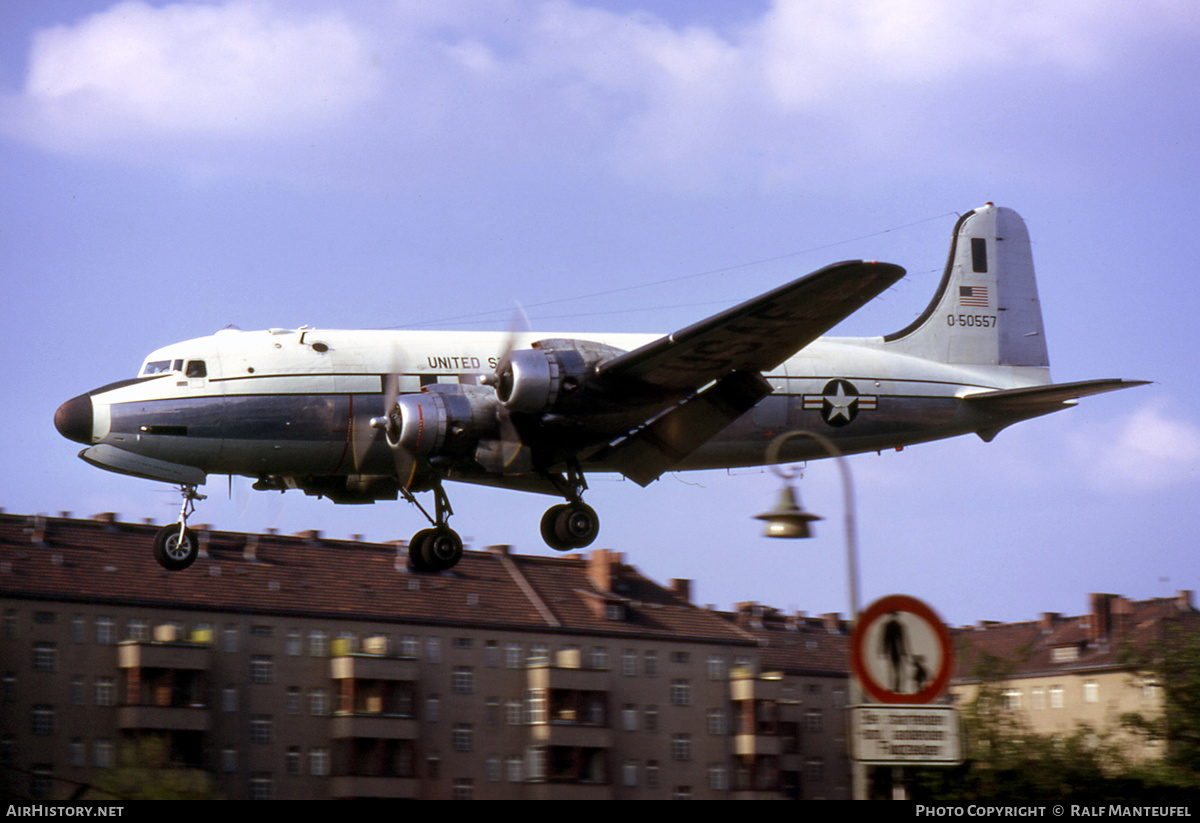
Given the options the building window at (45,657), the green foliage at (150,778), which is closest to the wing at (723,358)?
the green foliage at (150,778)

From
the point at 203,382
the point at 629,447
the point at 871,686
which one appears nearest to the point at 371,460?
the point at 203,382

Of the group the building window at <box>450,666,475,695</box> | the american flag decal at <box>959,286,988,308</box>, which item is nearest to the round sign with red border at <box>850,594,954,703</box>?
the american flag decal at <box>959,286,988,308</box>

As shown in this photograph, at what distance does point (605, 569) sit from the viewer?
68.3 metres

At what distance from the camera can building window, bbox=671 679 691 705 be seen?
65.8m

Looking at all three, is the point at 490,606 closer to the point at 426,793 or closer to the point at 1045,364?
the point at 426,793

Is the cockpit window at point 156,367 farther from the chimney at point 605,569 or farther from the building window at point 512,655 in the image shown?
the chimney at point 605,569

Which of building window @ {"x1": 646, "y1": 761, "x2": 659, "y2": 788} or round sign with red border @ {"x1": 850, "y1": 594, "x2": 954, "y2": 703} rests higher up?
round sign with red border @ {"x1": 850, "y1": 594, "x2": 954, "y2": 703}

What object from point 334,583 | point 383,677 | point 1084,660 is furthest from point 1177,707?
point 334,583

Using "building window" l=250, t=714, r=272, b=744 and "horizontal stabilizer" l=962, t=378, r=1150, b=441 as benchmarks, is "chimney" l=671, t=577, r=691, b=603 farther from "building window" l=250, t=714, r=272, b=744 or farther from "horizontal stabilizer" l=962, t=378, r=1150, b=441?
"horizontal stabilizer" l=962, t=378, r=1150, b=441

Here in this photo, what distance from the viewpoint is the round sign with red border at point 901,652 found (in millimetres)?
11445

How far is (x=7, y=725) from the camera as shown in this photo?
51938mm

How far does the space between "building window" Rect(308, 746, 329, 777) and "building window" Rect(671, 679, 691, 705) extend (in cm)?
1732

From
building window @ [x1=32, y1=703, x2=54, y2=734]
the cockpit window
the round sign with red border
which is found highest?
the cockpit window

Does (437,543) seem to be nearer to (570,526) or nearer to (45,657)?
(570,526)
